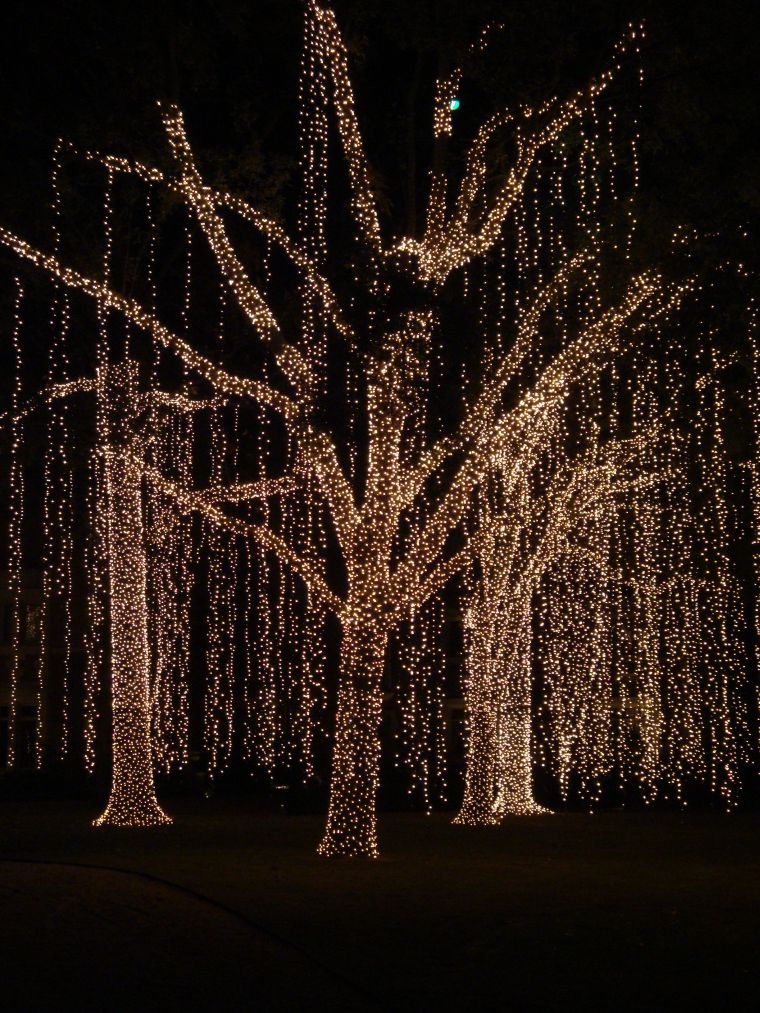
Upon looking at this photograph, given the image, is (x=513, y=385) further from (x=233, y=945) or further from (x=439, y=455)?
(x=233, y=945)

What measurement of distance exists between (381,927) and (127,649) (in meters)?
11.3

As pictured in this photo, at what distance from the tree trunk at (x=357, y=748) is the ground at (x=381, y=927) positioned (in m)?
0.43

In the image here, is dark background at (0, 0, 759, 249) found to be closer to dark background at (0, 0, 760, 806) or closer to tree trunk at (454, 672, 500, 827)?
dark background at (0, 0, 760, 806)

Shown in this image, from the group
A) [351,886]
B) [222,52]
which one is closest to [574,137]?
[222,52]

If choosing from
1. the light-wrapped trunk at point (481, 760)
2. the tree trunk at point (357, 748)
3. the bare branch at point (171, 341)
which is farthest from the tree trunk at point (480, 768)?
the bare branch at point (171, 341)

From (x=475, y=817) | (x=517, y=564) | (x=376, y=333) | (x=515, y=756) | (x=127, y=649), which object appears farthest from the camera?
(x=515, y=756)

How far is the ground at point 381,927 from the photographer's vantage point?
692 cm

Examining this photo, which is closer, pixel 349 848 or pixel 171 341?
pixel 349 848

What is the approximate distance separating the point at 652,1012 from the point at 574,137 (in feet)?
32.1

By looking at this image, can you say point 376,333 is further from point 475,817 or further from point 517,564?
point 517,564

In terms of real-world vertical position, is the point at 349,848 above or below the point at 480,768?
below

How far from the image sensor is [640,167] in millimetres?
14406

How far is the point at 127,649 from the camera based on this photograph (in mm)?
19781

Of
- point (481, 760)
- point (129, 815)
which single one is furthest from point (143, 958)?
point (481, 760)
